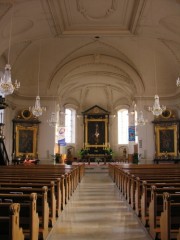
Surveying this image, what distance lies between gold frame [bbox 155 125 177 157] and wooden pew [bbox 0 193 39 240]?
16.1m

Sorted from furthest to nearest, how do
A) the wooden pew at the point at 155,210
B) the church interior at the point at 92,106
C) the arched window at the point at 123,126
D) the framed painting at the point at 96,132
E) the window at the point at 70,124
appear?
1. the arched window at the point at 123,126
2. the window at the point at 70,124
3. the framed painting at the point at 96,132
4. the church interior at the point at 92,106
5. the wooden pew at the point at 155,210

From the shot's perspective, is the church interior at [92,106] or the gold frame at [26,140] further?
the gold frame at [26,140]

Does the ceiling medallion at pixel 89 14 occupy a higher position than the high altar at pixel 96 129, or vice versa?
the ceiling medallion at pixel 89 14

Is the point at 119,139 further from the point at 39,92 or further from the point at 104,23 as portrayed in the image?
the point at 104,23

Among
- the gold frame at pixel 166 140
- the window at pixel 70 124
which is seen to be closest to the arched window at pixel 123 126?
the window at pixel 70 124

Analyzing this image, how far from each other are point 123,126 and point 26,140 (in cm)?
1236

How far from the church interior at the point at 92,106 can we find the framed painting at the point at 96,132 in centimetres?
10

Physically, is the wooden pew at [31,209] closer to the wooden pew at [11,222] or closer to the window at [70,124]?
the wooden pew at [11,222]

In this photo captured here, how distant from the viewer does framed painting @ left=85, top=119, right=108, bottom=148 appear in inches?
1104

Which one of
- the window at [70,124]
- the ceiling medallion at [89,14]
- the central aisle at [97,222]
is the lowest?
the central aisle at [97,222]

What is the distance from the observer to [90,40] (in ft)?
54.5

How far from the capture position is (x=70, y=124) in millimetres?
28453

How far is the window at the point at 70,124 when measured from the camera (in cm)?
2816

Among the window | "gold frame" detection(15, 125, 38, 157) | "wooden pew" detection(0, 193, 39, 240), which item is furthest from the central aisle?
the window
